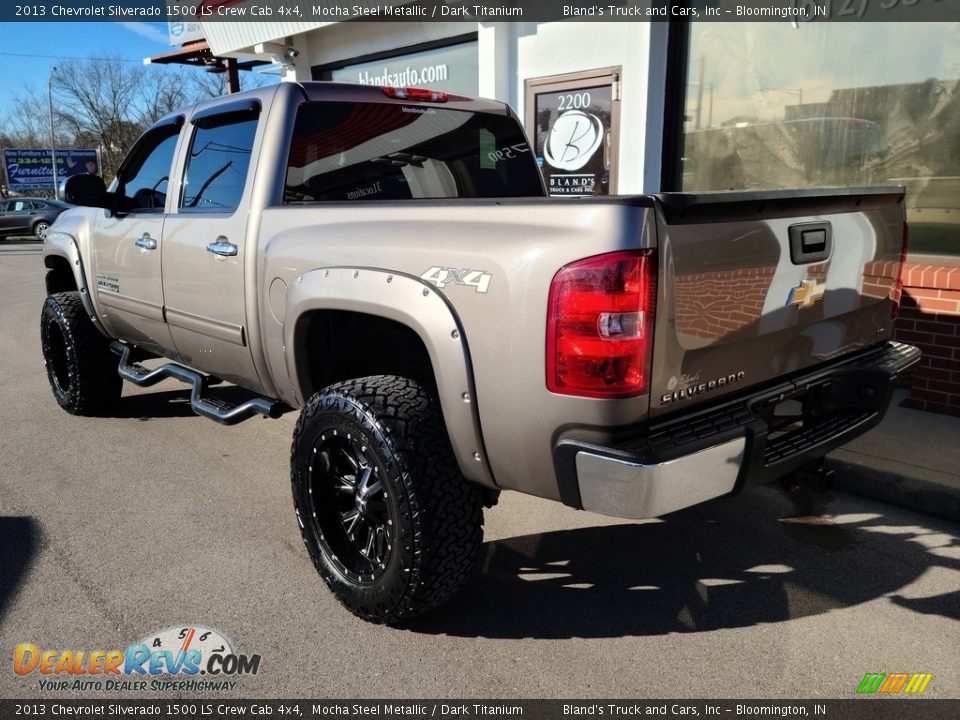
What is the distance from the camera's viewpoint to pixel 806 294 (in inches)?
108

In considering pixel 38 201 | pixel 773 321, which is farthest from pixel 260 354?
pixel 38 201

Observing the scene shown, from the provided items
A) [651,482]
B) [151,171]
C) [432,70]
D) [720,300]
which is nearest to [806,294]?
[720,300]

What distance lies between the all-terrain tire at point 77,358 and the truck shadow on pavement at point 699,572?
10.6ft

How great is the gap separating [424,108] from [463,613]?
8.10 feet

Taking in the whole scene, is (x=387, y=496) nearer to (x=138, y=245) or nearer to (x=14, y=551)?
(x=14, y=551)

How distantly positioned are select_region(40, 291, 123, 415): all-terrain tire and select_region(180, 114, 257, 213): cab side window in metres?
1.65

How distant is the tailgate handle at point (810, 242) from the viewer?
2.63 metres

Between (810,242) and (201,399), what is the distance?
114 inches

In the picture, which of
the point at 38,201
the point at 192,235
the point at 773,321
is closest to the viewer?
the point at 773,321

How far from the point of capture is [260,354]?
11.2 feet

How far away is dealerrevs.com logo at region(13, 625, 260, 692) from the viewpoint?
2.58 metres

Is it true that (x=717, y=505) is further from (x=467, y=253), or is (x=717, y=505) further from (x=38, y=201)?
(x=38, y=201)

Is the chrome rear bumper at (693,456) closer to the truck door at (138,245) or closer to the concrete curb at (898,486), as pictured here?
the concrete curb at (898,486)

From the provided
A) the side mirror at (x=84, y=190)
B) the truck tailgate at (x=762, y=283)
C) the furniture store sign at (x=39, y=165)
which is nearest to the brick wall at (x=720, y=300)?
the truck tailgate at (x=762, y=283)
